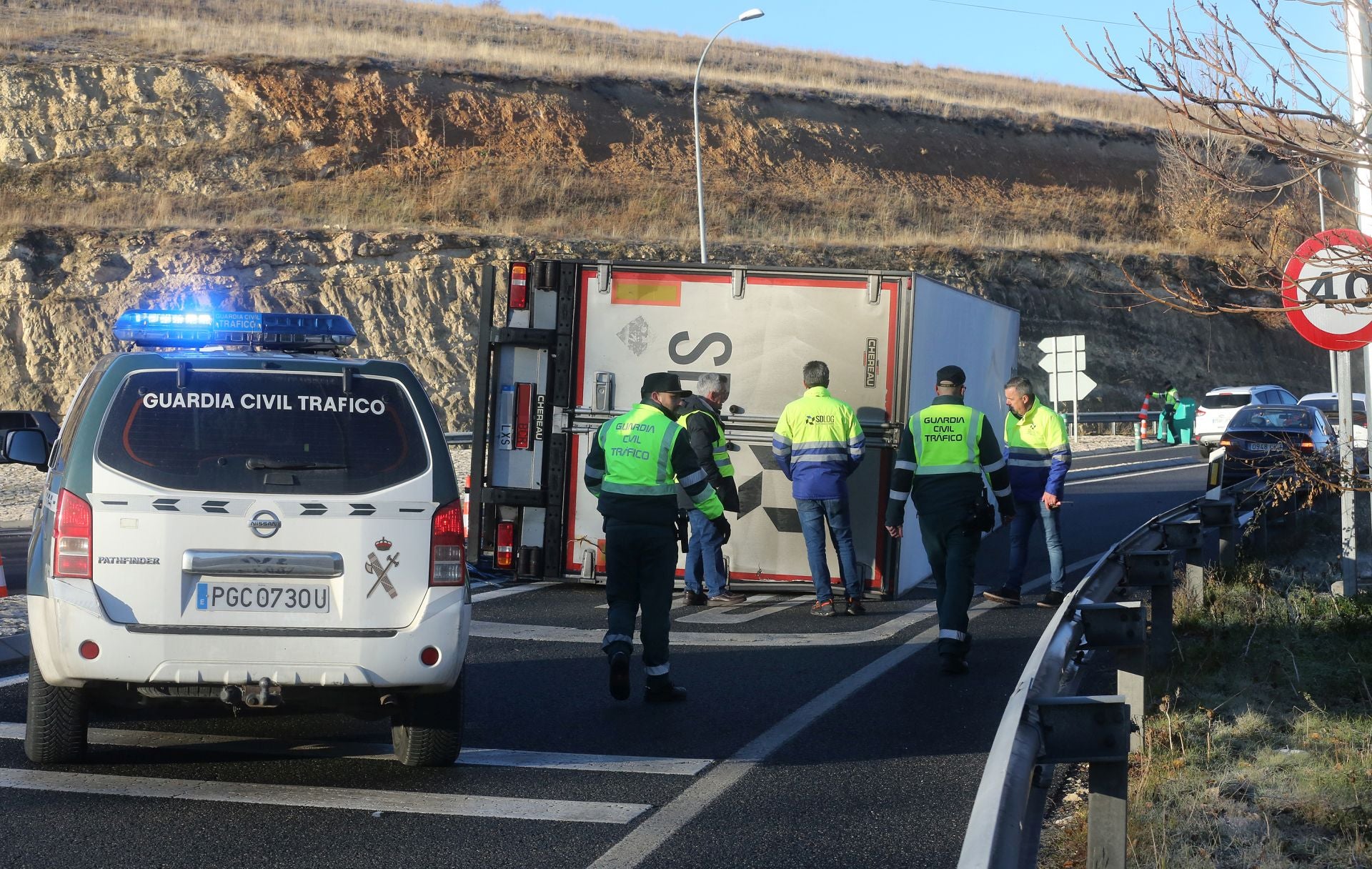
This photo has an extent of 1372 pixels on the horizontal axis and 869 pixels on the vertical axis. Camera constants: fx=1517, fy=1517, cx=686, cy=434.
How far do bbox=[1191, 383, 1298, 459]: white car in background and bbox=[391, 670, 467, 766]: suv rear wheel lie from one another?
2840cm

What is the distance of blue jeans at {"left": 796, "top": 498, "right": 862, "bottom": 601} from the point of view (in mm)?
10992

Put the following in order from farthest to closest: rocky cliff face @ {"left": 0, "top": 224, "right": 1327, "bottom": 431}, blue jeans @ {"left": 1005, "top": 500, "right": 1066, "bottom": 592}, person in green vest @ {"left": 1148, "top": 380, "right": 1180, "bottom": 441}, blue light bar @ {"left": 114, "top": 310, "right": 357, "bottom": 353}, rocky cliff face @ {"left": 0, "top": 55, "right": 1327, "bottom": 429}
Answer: rocky cliff face @ {"left": 0, "top": 55, "right": 1327, "bottom": 429} → person in green vest @ {"left": 1148, "top": 380, "right": 1180, "bottom": 441} → rocky cliff face @ {"left": 0, "top": 224, "right": 1327, "bottom": 431} → blue jeans @ {"left": 1005, "top": 500, "right": 1066, "bottom": 592} → blue light bar @ {"left": 114, "top": 310, "right": 357, "bottom": 353}

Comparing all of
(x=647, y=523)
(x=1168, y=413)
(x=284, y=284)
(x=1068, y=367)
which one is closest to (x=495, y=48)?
(x=284, y=284)

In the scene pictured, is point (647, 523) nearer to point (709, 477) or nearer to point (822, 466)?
point (709, 477)

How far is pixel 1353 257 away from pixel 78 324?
35.7 metres

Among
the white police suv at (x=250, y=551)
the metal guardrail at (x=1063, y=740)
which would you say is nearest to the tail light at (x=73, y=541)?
the white police suv at (x=250, y=551)

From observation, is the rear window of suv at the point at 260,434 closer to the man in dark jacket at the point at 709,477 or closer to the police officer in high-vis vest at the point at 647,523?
the police officer in high-vis vest at the point at 647,523

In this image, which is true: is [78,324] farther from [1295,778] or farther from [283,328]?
[1295,778]

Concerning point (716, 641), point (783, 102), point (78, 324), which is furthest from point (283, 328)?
point (783, 102)

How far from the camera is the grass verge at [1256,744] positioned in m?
5.04

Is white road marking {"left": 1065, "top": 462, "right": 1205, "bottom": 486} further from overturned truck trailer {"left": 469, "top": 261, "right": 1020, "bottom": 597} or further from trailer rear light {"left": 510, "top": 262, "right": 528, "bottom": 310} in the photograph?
trailer rear light {"left": 510, "top": 262, "right": 528, "bottom": 310}

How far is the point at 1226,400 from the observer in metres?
34.5

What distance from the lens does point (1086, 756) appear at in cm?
394

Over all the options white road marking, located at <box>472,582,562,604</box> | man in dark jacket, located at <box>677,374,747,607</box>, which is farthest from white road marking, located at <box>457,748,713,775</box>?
white road marking, located at <box>472,582,562,604</box>
